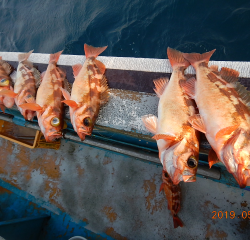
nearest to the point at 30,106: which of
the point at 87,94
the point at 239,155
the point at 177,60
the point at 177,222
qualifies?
→ the point at 87,94

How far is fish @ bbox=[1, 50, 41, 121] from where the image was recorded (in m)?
3.32

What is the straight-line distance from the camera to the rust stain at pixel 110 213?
3348 mm

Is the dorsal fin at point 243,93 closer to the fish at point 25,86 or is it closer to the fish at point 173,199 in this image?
the fish at point 173,199

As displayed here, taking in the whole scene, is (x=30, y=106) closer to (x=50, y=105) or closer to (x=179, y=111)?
(x=50, y=105)

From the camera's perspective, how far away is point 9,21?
27.8 ft

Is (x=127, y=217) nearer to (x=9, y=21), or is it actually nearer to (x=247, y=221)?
(x=247, y=221)

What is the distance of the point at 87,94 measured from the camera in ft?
9.48

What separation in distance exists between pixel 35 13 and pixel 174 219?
30.5 ft

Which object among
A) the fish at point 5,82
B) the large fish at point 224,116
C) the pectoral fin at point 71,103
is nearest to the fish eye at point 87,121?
the pectoral fin at point 71,103

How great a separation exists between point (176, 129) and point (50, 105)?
2130 mm

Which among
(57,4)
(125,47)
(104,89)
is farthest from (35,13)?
(104,89)

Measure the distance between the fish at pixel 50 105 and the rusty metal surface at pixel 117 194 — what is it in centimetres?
114

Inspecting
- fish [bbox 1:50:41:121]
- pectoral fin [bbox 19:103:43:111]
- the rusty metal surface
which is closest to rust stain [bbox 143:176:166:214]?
the rusty metal surface

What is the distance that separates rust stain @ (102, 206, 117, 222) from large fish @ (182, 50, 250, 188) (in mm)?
2147
